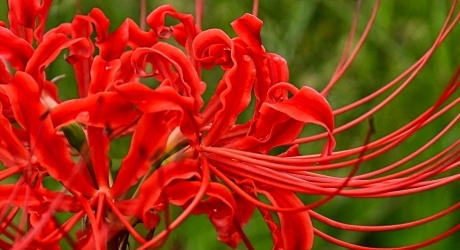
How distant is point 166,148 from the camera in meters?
0.77

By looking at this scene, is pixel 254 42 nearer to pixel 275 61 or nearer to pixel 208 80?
pixel 275 61

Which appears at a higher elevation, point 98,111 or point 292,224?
point 98,111

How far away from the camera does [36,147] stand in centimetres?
71

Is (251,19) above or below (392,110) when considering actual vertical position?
above

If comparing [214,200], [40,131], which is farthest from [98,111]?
[214,200]

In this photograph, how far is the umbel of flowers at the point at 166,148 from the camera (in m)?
0.70

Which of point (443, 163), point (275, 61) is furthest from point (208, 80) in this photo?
point (443, 163)

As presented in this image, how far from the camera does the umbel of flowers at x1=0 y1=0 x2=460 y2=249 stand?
70cm

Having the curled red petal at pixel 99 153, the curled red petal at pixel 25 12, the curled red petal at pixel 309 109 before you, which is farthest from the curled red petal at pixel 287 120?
the curled red petal at pixel 25 12

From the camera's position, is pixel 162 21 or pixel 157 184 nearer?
pixel 157 184

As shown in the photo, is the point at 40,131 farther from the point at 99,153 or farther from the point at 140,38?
the point at 140,38

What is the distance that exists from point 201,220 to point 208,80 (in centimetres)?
34

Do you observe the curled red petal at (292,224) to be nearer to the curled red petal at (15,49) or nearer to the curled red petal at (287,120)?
the curled red petal at (287,120)

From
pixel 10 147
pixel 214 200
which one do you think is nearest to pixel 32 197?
pixel 10 147
